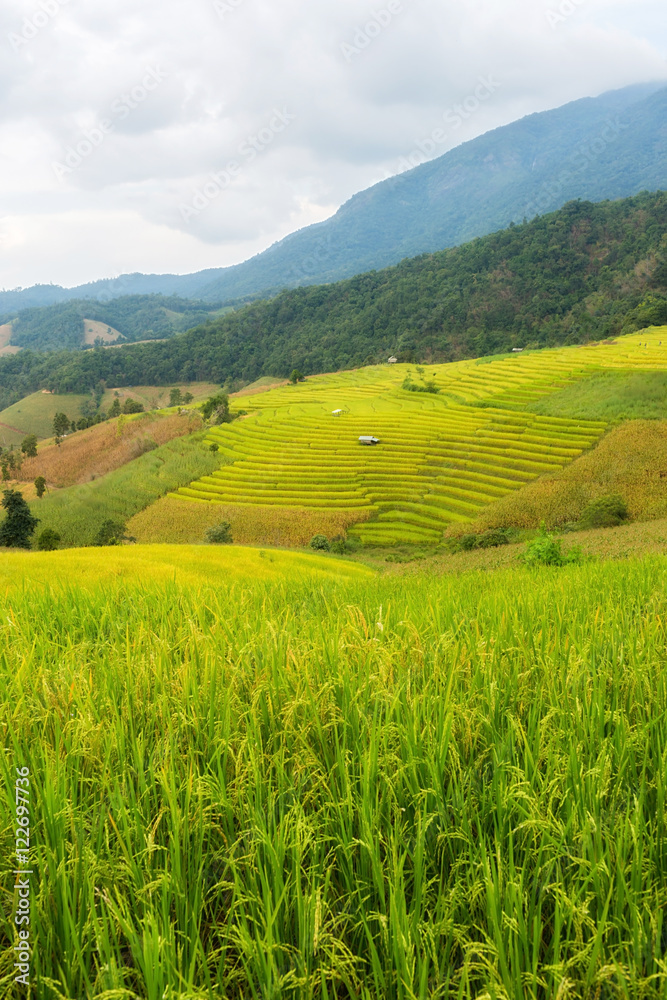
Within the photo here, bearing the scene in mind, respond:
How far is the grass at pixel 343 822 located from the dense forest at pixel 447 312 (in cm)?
9310

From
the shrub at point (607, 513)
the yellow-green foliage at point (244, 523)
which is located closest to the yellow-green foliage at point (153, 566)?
the yellow-green foliage at point (244, 523)

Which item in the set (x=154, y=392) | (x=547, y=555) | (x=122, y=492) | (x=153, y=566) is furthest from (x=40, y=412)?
→ (x=547, y=555)

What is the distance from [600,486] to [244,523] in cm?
2423

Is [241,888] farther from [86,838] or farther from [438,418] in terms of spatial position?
Answer: [438,418]

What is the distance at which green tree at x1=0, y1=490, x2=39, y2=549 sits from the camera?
34.7 metres

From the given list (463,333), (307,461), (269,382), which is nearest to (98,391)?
(269,382)

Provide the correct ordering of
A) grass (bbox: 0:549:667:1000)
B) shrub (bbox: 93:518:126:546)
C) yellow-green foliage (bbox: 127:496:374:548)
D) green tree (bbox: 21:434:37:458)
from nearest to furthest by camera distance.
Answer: grass (bbox: 0:549:667:1000)
shrub (bbox: 93:518:126:546)
yellow-green foliage (bbox: 127:496:374:548)
green tree (bbox: 21:434:37:458)

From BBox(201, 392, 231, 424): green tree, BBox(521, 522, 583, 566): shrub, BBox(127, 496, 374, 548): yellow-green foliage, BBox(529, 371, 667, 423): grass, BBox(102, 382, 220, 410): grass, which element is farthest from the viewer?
BBox(102, 382, 220, 410): grass

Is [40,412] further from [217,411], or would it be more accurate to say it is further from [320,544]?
[320,544]

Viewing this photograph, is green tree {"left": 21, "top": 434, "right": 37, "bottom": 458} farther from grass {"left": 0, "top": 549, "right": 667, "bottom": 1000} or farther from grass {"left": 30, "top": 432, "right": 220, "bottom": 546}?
grass {"left": 0, "top": 549, "right": 667, "bottom": 1000}

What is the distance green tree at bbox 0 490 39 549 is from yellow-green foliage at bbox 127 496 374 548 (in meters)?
8.02

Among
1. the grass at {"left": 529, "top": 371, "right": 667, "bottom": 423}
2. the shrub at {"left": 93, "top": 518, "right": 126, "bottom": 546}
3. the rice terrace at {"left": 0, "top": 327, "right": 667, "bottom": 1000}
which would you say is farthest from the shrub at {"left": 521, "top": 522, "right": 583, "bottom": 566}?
the grass at {"left": 529, "top": 371, "right": 667, "bottom": 423}

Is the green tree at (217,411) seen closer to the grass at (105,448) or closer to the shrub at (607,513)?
the grass at (105,448)

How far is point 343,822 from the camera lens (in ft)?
4.80
